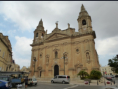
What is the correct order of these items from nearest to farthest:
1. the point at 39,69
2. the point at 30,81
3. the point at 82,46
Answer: the point at 30,81 → the point at 82,46 → the point at 39,69

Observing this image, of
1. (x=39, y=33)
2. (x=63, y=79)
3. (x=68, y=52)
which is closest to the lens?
(x=63, y=79)

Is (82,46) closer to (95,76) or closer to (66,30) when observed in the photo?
(66,30)

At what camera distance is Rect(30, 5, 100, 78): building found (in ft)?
85.8

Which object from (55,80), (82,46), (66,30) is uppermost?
(66,30)

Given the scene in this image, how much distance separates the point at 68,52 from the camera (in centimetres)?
2864

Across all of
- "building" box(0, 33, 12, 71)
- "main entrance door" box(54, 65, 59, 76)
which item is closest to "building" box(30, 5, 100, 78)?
"main entrance door" box(54, 65, 59, 76)

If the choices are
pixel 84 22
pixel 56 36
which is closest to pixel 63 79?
pixel 56 36

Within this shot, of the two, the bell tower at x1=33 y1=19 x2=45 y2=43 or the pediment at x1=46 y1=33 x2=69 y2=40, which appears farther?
the bell tower at x1=33 y1=19 x2=45 y2=43

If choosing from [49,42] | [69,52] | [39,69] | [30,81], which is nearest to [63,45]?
[69,52]

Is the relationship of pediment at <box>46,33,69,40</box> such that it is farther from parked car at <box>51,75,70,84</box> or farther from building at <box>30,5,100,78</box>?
parked car at <box>51,75,70,84</box>

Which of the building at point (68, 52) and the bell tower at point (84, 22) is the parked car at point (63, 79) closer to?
the building at point (68, 52)

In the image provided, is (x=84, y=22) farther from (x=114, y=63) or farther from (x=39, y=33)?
(x=114, y=63)

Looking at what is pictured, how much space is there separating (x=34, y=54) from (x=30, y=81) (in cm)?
2192

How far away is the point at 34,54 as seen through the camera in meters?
35.9
